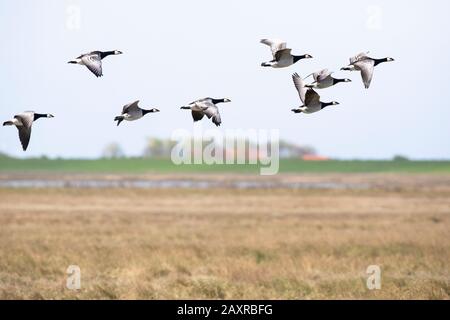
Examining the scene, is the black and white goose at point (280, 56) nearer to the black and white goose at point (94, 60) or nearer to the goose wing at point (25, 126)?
the black and white goose at point (94, 60)

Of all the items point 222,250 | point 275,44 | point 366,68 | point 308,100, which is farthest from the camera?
point 222,250

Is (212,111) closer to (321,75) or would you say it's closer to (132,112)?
(132,112)

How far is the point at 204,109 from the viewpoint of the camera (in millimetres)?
5789

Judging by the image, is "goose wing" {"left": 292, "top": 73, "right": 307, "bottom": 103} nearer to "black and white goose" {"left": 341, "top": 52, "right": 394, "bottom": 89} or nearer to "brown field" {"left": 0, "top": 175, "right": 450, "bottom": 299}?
"black and white goose" {"left": 341, "top": 52, "right": 394, "bottom": 89}

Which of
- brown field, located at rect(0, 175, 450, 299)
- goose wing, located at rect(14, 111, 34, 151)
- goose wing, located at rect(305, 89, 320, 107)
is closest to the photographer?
goose wing, located at rect(305, 89, 320, 107)

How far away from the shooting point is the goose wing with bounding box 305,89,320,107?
18.2 feet

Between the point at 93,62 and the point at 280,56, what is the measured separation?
1.29 meters

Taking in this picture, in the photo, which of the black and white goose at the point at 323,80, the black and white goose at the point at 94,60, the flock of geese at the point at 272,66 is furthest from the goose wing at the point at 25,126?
the black and white goose at the point at 323,80

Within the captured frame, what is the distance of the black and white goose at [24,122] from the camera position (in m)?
5.73

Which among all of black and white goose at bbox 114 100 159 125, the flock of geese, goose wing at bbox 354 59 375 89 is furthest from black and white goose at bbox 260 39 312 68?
black and white goose at bbox 114 100 159 125

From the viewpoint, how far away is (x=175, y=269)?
24.5 meters

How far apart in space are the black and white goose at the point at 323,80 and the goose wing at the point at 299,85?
0.05 metres

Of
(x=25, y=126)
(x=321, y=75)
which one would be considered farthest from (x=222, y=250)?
(x=321, y=75)
